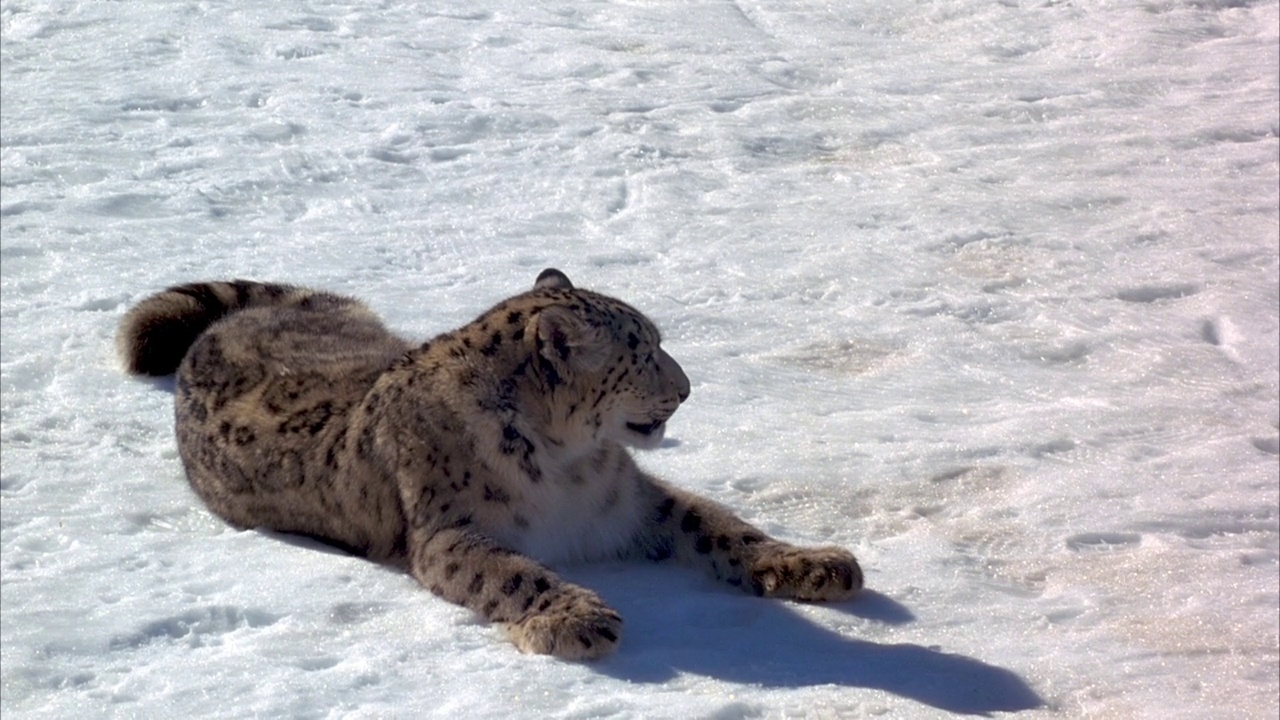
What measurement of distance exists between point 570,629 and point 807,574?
94cm

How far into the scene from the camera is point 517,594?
5.77m

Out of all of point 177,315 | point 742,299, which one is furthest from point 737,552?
point 742,299

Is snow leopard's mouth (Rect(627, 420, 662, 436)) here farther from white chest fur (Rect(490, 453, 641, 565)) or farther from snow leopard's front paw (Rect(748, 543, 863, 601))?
snow leopard's front paw (Rect(748, 543, 863, 601))

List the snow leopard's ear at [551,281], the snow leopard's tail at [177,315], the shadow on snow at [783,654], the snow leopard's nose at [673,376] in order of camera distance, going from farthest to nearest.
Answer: the snow leopard's tail at [177,315], the snow leopard's ear at [551,281], the snow leopard's nose at [673,376], the shadow on snow at [783,654]

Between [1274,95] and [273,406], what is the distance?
8439 mm

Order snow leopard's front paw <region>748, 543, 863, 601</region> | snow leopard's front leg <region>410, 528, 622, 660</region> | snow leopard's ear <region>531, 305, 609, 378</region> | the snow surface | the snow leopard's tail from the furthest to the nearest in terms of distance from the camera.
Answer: the snow leopard's tail
snow leopard's ear <region>531, 305, 609, 378</region>
snow leopard's front paw <region>748, 543, 863, 601</region>
the snow surface
snow leopard's front leg <region>410, 528, 622, 660</region>

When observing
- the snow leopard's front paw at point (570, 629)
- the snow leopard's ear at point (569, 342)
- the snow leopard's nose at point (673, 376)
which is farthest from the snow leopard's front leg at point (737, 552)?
the snow leopard's front paw at point (570, 629)

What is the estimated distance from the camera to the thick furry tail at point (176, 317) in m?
8.30

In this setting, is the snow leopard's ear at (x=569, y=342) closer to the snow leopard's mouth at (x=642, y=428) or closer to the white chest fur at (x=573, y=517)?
the snow leopard's mouth at (x=642, y=428)

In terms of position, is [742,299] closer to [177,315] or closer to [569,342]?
[177,315]

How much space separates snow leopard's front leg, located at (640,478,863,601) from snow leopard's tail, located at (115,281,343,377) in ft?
7.95

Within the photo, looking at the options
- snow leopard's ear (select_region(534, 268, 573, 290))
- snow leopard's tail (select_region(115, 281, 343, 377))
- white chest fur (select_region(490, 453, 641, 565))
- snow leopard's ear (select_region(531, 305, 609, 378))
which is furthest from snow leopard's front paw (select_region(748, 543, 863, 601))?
snow leopard's tail (select_region(115, 281, 343, 377))

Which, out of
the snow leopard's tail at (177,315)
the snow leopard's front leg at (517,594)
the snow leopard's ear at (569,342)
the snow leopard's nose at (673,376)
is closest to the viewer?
the snow leopard's front leg at (517,594)

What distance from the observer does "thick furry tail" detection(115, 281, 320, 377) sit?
830 cm
